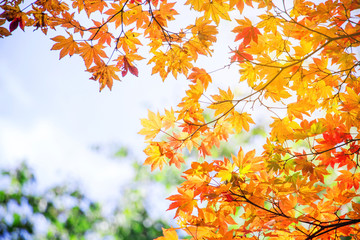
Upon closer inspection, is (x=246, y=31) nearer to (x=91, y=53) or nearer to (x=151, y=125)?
(x=151, y=125)

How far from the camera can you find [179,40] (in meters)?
1.55

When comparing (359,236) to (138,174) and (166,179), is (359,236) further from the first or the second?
(138,174)

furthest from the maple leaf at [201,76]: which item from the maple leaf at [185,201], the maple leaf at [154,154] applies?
the maple leaf at [185,201]

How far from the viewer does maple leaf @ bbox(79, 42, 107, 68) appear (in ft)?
4.79

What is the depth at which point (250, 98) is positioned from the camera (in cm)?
146

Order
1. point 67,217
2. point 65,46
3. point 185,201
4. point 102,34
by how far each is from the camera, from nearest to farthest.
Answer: point 185,201 < point 65,46 < point 102,34 < point 67,217

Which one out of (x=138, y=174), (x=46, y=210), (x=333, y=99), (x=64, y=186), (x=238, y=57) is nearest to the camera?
(x=238, y=57)

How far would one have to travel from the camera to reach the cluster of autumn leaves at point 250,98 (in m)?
1.28

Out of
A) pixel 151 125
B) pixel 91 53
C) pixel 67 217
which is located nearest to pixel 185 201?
pixel 151 125

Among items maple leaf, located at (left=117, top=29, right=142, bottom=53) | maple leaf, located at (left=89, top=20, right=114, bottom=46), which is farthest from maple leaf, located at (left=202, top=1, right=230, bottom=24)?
maple leaf, located at (left=89, top=20, right=114, bottom=46)

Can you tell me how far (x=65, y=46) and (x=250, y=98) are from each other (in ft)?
3.58

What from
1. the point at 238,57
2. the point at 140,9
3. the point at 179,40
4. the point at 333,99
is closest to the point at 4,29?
the point at 140,9

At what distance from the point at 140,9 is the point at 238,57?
0.64 m

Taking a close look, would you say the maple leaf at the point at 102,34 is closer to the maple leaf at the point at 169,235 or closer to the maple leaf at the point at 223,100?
the maple leaf at the point at 223,100
